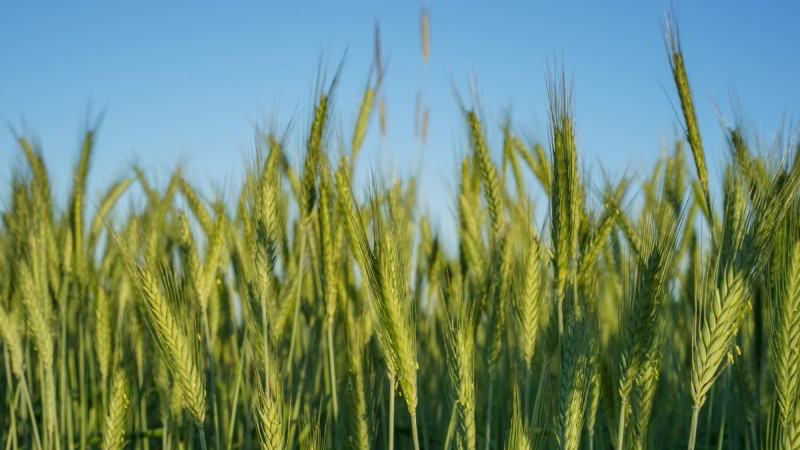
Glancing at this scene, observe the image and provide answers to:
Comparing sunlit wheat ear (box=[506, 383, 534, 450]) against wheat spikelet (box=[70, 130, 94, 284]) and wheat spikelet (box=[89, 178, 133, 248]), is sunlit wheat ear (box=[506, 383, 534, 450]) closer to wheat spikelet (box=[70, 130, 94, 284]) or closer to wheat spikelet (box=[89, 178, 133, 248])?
wheat spikelet (box=[70, 130, 94, 284])

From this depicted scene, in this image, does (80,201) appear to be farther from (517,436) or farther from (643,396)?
(643,396)

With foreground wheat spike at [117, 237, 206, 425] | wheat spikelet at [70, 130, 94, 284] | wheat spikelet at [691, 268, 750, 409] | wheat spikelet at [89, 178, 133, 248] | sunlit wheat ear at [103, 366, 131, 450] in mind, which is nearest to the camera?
wheat spikelet at [691, 268, 750, 409]

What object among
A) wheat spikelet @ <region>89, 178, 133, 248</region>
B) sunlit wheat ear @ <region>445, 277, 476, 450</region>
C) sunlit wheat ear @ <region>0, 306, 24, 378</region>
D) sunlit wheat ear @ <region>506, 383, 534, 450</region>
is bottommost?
sunlit wheat ear @ <region>506, 383, 534, 450</region>

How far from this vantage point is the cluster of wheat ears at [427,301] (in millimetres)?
1651

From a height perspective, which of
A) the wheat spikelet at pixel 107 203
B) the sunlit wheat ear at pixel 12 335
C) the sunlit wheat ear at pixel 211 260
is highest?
the wheat spikelet at pixel 107 203

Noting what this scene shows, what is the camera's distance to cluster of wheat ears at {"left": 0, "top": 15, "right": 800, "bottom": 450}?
165 centimetres

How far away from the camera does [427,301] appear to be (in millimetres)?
3201

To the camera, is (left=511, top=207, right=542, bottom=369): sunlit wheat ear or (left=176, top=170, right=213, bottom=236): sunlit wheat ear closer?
(left=511, top=207, right=542, bottom=369): sunlit wheat ear

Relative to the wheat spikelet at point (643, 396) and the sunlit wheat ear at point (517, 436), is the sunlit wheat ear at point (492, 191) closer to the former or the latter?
the wheat spikelet at point (643, 396)

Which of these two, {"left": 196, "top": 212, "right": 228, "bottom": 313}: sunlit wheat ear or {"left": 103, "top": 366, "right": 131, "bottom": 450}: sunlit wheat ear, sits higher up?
{"left": 196, "top": 212, "right": 228, "bottom": 313}: sunlit wheat ear

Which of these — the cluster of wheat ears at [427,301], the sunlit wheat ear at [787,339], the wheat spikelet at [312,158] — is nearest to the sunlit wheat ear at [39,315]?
the cluster of wheat ears at [427,301]

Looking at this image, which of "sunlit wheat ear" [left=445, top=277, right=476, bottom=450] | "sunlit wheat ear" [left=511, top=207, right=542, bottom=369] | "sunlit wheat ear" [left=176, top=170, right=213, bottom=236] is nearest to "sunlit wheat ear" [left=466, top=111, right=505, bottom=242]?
"sunlit wheat ear" [left=511, top=207, right=542, bottom=369]

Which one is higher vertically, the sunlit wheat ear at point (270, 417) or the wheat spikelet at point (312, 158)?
the wheat spikelet at point (312, 158)

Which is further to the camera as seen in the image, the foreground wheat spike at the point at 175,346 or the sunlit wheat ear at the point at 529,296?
the sunlit wheat ear at the point at 529,296
